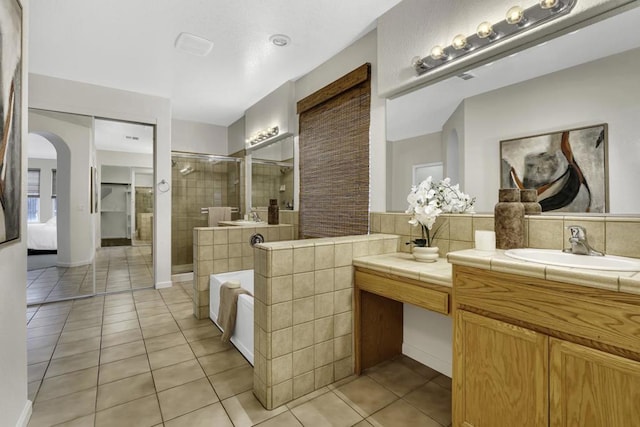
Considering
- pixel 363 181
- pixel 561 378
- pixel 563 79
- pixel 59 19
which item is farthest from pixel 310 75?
pixel 561 378

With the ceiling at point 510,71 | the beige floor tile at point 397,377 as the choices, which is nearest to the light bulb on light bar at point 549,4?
the ceiling at point 510,71

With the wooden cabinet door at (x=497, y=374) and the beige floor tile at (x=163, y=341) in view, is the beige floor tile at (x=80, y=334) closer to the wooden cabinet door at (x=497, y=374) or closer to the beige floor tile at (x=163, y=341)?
the beige floor tile at (x=163, y=341)

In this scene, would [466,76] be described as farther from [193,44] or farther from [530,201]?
[193,44]

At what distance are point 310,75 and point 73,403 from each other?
3187 millimetres

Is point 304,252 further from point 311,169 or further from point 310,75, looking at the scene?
point 310,75

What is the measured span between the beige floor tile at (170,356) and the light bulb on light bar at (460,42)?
8.82ft

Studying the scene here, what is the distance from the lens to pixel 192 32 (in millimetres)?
2459

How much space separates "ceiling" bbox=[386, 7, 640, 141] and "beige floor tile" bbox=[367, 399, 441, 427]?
1.69m

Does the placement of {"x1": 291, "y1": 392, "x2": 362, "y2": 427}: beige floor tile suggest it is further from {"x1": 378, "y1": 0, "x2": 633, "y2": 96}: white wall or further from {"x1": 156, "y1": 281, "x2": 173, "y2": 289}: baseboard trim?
{"x1": 156, "y1": 281, "x2": 173, "y2": 289}: baseboard trim

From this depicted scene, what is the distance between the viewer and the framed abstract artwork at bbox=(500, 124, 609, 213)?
4.42 ft

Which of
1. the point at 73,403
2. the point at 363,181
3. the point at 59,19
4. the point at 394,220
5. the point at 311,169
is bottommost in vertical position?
the point at 73,403

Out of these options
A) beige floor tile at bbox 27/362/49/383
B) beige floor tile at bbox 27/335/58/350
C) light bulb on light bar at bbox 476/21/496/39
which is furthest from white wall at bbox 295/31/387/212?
beige floor tile at bbox 27/335/58/350

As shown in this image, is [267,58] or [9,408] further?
[267,58]

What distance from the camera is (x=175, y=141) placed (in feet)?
15.7
